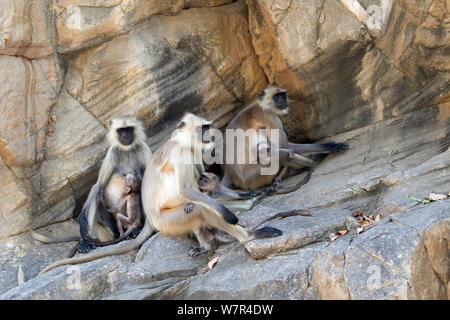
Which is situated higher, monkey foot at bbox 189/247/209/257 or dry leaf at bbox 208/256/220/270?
monkey foot at bbox 189/247/209/257

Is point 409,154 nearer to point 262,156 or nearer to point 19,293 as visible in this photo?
point 262,156

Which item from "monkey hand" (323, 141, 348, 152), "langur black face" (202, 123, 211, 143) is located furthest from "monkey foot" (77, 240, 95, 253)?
"monkey hand" (323, 141, 348, 152)

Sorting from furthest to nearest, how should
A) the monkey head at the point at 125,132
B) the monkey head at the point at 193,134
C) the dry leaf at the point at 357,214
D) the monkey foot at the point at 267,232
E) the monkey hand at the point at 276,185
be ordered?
1. the monkey hand at the point at 276,185
2. the monkey head at the point at 125,132
3. the monkey head at the point at 193,134
4. the dry leaf at the point at 357,214
5. the monkey foot at the point at 267,232

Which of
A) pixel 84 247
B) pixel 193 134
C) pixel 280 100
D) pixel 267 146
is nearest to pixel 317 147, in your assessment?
pixel 267 146

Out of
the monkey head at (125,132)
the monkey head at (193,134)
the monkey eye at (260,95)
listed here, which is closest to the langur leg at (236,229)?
the monkey head at (193,134)

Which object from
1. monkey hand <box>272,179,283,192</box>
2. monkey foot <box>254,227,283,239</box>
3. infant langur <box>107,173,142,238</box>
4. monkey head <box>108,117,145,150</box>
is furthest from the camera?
monkey hand <box>272,179,283,192</box>

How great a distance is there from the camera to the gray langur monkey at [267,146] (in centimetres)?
684

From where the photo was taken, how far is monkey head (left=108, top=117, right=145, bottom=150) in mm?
6211

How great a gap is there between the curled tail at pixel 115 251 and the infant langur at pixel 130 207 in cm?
41

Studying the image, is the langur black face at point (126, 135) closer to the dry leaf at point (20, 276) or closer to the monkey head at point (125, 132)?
the monkey head at point (125, 132)

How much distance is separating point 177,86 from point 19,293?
9.67 ft

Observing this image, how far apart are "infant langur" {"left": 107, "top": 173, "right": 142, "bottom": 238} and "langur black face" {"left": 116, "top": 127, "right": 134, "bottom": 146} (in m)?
0.33

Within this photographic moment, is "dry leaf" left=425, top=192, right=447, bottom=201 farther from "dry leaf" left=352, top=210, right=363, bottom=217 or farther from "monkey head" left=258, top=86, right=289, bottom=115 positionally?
"monkey head" left=258, top=86, right=289, bottom=115

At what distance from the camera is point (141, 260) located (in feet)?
17.1
